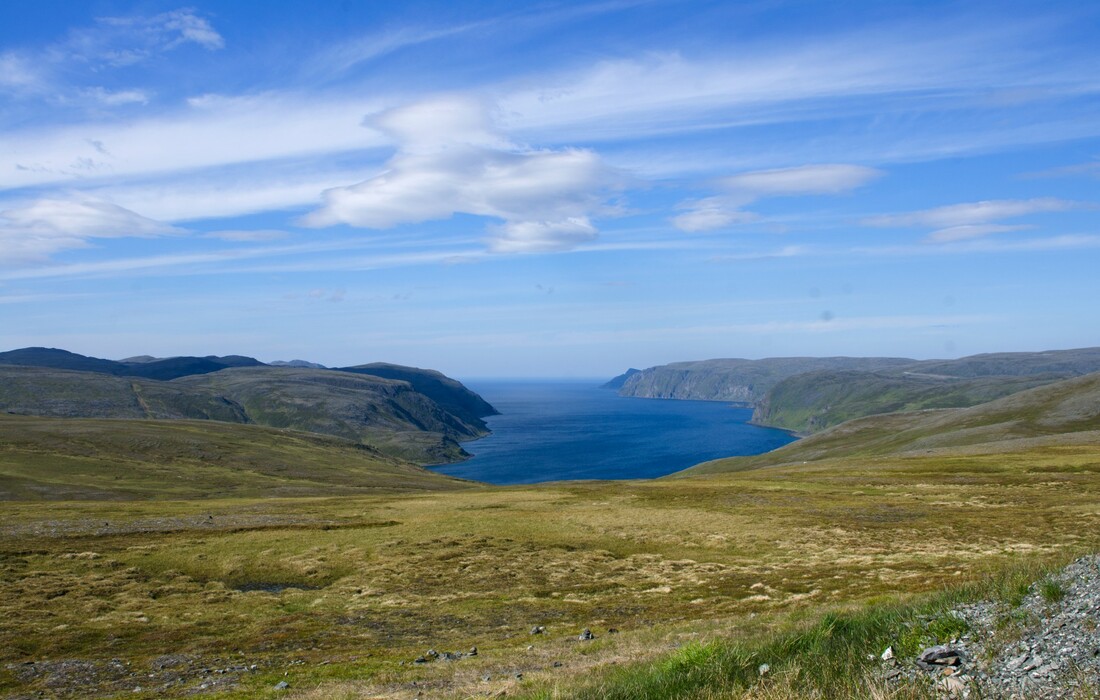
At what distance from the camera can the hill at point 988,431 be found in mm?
139250

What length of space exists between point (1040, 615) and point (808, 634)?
4.77m

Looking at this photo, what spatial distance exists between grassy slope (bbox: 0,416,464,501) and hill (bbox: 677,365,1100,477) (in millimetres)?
88431

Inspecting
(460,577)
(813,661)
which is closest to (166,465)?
(460,577)

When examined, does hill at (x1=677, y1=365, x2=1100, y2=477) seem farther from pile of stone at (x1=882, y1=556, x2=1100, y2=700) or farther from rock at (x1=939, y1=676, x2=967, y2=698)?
rock at (x1=939, y1=676, x2=967, y2=698)

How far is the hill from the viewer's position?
139 metres

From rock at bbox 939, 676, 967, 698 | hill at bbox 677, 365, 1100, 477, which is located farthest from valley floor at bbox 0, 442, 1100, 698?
hill at bbox 677, 365, 1100, 477

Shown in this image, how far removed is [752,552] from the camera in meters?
46.8

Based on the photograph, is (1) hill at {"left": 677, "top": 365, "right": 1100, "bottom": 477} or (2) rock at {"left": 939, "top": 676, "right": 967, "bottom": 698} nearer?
(2) rock at {"left": 939, "top": 676, "right": 967, "bottom": 698}

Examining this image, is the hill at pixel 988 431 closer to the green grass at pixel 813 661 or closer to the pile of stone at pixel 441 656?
the green grass at pixel 813 661

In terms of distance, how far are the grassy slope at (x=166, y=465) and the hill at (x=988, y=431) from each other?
88431mm

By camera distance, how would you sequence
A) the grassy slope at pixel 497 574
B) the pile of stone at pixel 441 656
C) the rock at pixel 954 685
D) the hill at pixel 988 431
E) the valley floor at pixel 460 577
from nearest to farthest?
the rock at pixel 954 685 → the grassy slope at pixel 497 574 → the valley floor at pixel 460 577 → the pile of stone at pixel 441 656 → the hill at pixel 988 431

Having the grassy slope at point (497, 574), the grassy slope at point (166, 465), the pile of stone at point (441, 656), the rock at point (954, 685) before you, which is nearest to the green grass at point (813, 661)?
the grassy slope at point (497, 574)

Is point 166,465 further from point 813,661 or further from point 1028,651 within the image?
point 1028,651

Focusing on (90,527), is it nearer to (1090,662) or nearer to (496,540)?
(496,540)
